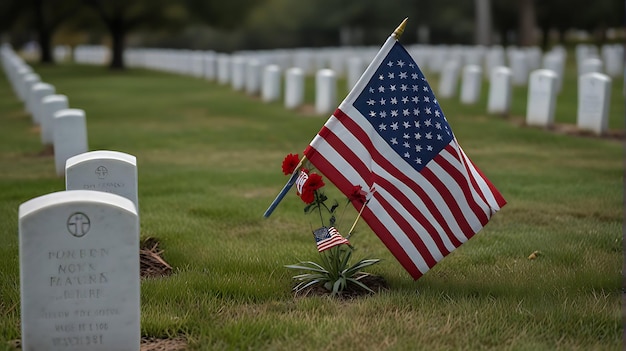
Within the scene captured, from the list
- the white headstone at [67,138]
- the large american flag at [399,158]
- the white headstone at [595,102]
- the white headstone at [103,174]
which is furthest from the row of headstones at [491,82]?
the white headstone at [103,174]

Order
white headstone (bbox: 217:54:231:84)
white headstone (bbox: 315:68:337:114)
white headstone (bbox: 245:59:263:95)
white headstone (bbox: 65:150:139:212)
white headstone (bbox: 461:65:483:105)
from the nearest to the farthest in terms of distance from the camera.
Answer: white headstone (bbox: 65:150:139:212)
white headstone (bbox: 315:68:337:114)
white headstone (bbox: 461:65:483:105)
white headstone (bbox: 245:59:263:95)
white headstone (bbox: 217:54:231:84)

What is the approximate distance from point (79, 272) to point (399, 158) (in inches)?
88.1

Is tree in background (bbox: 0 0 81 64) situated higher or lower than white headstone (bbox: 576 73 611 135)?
higher

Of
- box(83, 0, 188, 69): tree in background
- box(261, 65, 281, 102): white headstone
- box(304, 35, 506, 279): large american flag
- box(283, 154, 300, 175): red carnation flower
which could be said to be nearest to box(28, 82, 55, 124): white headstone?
box(261, 65, 281, 102): white headstone

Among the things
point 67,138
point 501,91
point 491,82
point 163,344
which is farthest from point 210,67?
point 163,344

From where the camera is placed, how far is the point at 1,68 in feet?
132

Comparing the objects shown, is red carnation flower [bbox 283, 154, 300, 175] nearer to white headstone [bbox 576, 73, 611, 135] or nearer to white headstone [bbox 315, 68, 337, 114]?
white headstone [bbox 576, 73, 611, 135]

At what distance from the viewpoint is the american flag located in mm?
5333

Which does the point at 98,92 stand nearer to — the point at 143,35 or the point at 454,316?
the point at 454,316

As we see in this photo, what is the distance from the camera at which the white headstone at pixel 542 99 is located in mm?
15320

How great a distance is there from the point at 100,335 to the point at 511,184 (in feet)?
21.4

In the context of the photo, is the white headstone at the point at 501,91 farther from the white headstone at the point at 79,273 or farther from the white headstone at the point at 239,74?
the white headstone at the point at 79,273

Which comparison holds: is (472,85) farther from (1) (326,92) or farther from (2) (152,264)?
(2) (152,264)

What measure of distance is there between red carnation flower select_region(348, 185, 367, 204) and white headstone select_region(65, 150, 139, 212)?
1.44 m
